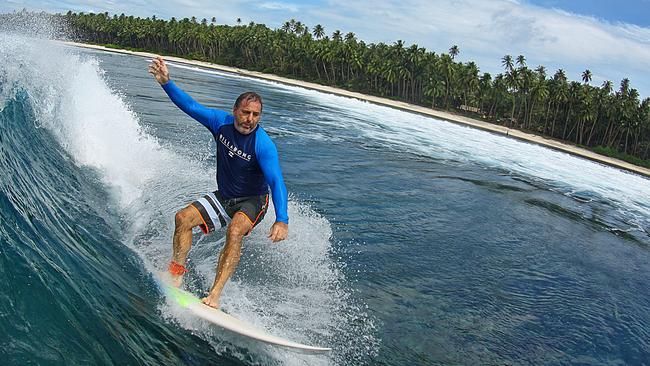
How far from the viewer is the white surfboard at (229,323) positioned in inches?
181

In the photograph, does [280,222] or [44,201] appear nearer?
[280,222]

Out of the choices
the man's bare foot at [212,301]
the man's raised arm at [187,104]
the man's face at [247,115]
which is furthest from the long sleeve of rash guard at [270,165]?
the man's bare foot at [212,301]

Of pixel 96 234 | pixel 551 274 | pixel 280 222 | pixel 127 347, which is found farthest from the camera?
pixel 551 274

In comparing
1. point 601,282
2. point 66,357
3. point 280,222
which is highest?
point 280,222

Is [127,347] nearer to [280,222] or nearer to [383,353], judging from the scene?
[280,222]

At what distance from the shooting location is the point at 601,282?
1052 centimetres

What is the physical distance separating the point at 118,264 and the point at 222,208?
143 cm

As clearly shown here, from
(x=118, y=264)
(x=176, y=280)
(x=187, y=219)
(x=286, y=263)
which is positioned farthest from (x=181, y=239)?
(x=286, y=263)

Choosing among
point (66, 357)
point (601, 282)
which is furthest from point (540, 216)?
point (66, 357)

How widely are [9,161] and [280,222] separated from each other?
5086mm

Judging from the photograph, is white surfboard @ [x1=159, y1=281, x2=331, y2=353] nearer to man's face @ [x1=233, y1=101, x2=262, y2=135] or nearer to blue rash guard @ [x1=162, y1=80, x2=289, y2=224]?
blue rash guard @ [x1=162, y1=80, x2=289, y2=224]

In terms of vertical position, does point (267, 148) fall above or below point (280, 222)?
above

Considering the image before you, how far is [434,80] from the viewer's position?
3782 inches

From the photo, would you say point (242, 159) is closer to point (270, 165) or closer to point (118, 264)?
point (270, 165)
